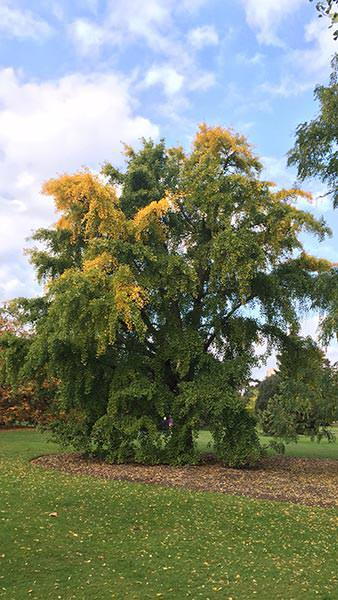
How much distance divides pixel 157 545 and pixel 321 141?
9.72m

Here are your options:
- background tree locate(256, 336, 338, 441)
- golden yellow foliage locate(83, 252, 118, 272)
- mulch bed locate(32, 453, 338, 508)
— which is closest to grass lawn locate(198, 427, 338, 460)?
background tree locate(256, 336, 338, 441)

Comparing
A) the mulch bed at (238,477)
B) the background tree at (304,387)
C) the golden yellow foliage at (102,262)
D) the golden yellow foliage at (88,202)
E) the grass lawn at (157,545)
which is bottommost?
the grass lawn at (157,545)

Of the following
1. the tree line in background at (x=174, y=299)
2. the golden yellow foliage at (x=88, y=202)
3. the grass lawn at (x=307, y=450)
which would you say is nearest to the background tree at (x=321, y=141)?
the tree line in background at (x=174, y=299)

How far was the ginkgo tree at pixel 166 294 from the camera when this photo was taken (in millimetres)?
14297

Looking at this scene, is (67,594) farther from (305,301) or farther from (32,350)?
(305,301)

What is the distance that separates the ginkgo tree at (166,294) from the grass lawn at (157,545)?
439 centimetres

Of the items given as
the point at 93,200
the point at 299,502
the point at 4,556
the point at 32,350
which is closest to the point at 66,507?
the point at 4,556

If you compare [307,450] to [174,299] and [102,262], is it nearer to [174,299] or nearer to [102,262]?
[174,299]

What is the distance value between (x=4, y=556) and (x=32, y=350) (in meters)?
8.44

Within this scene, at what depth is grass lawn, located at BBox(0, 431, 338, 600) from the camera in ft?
19.2

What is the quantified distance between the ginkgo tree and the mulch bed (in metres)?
0.80

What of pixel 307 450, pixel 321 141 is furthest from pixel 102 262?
pixel 307 450

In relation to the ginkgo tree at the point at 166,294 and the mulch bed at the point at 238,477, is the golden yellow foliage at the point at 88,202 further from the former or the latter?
the mulch bed at the point at 238,477

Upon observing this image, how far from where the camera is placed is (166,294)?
15273mm
